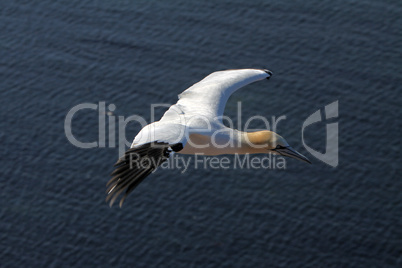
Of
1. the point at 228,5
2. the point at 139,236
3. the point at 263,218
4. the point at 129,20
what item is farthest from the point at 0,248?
the point at 228,5

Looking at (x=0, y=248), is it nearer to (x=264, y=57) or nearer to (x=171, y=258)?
(x=171, y=258)

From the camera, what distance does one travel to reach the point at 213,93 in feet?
125

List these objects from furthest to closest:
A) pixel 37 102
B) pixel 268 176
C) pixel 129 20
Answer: pixel 129 20 < pixel 37 102 < pixel 268 176

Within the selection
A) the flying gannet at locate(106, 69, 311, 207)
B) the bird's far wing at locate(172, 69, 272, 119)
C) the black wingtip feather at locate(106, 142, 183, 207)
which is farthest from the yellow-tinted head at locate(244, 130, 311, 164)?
the black wingtip feather at locate(106, 142, 183, 207)

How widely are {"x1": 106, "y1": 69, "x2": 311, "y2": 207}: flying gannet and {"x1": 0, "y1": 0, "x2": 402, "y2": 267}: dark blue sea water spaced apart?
3981 centimetres

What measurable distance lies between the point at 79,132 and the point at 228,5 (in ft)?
88.9

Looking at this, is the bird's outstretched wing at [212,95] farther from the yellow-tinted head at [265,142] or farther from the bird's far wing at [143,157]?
the bird's far wing at [143,157]

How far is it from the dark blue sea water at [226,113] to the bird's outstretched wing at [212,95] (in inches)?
1530

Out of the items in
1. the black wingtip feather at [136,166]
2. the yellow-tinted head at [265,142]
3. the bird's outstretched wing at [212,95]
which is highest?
the bird's outstretched wing at [212,95]

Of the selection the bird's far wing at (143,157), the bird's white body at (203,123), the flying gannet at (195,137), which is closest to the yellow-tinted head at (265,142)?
the flying gannet at (195,137)

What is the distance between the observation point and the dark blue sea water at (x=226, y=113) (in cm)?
7694

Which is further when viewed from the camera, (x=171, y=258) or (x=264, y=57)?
(x=264, y=57)

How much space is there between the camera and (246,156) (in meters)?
86.1

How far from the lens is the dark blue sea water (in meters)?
76.9
